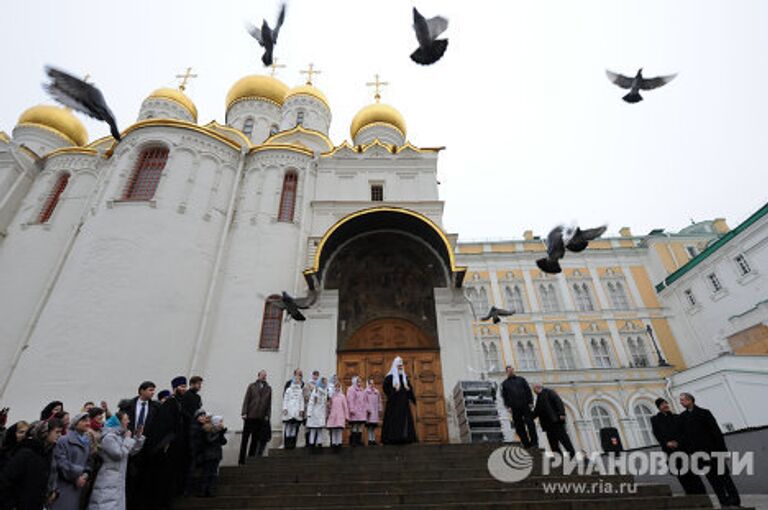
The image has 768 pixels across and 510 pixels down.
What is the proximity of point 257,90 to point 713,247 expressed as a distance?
29.8 m

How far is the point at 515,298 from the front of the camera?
30.6 m

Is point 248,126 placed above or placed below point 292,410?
above

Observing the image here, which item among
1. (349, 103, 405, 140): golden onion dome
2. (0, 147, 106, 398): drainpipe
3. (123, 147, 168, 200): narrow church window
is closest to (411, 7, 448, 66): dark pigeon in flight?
(123, 147, 168, 200): narrow church window

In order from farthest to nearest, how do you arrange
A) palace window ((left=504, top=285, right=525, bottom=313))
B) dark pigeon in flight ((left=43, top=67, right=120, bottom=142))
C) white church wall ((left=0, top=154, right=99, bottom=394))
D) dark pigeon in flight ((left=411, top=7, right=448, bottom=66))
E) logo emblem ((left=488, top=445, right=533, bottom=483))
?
palace window ((left=504, top=285, right=525, bottom=313)) → white church wall ((left=0, top=154, right=99, bottom=394)) → dark pigeon in flight ((left=43, top=67, right=120, bottom=142)) → dark pigeon in flight ((left=411, top=7, right=448, bottom=66)) → logo emblem ((left=488, top=445, right=533, bottom=483))

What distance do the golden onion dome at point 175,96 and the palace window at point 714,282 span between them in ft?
109

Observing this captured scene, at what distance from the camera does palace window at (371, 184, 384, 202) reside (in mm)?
16453

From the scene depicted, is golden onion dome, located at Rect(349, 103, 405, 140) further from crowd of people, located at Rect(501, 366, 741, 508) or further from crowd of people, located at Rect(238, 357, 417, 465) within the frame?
crowd of people, located at Rect(501, 366, 741, 508)

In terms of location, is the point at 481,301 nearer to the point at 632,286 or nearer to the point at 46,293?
the point at 632,286

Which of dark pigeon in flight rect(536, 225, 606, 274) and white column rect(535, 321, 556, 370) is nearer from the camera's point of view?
dark pigeon in flight rect(536, 225, 606, 274)

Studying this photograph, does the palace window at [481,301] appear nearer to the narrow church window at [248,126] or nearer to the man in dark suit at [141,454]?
the narrow church window at [248,126]

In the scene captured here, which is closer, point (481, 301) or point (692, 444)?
point (692, 444)

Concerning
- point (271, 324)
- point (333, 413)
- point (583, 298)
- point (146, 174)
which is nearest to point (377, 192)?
point (271, 324)

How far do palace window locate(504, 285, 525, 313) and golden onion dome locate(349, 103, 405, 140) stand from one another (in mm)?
16133

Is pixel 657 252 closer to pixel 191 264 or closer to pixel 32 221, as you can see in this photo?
pixel 191 264
